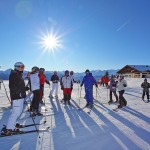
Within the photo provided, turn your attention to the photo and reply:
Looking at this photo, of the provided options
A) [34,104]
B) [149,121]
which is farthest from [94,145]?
[34,104]

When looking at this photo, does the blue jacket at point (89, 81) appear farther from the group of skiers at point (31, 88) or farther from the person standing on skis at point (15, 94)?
the person standing on skis at point (15, 94)

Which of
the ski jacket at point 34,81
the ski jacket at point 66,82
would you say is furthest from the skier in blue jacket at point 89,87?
the ski jacket at point 34,81

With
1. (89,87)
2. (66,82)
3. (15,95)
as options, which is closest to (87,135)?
Result: (15,95)

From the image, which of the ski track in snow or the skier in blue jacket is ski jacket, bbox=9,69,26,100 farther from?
the skier in blue jacket

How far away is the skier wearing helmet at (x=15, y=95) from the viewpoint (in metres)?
6.91

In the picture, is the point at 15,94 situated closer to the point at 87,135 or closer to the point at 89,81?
the point at 87,135

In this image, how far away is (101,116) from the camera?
9.83 meters

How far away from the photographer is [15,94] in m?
6.95

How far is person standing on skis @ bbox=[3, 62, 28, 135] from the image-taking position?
6.92 m

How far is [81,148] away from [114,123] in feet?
9.72

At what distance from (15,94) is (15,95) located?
0.03m

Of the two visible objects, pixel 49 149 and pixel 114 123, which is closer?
pixel 49 149

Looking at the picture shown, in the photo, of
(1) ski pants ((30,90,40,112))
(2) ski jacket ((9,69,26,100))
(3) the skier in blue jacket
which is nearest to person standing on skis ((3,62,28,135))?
(2) ski jacket ((9,69,26,100))

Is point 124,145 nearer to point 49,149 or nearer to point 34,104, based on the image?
point 49,149
